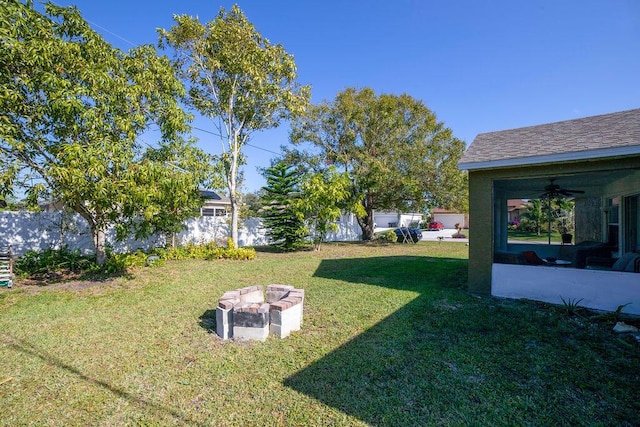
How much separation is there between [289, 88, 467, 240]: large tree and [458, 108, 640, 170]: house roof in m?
8.30

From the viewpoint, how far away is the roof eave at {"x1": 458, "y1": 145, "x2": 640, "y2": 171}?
4.93 meters

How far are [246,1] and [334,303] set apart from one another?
1140cm

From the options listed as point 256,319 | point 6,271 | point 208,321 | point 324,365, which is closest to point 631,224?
point 324,365

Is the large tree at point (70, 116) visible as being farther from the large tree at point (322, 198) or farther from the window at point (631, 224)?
the window at point (631, 224)

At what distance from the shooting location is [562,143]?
5.83 m

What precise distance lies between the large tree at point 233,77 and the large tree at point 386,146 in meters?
3.62

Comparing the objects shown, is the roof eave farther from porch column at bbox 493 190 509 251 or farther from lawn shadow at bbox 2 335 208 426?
lawn shadow at bbox 2 335 208 426

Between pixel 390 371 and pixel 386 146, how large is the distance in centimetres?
1460

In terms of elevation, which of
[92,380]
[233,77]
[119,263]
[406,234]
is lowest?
[92,380]

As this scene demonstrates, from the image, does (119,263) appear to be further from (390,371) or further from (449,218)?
(449,218)

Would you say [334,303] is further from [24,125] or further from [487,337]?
[24,125]

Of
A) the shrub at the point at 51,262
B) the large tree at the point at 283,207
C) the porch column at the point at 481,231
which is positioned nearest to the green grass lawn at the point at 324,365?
the porch column at the point at 481,231

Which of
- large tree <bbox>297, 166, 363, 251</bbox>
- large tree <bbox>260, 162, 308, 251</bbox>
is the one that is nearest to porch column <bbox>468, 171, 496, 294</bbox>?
large tree <bbox>297, 166, 363, 251</bbox>

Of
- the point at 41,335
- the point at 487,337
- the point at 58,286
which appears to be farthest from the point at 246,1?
the point at 487,337
